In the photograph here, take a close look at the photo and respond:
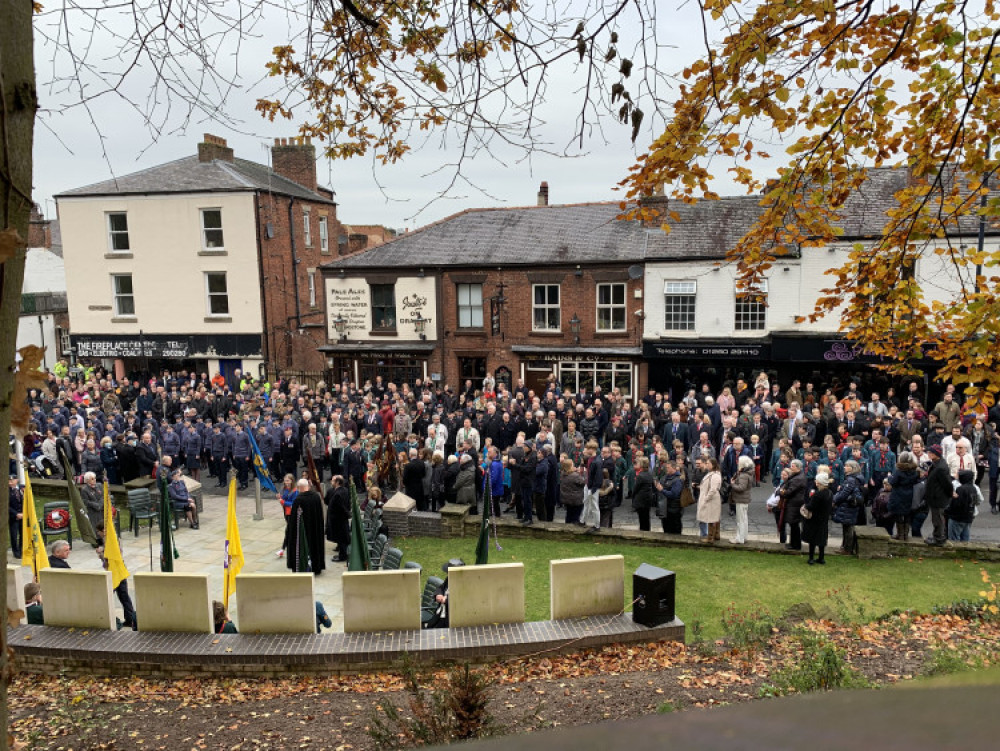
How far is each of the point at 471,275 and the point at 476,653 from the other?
776 inches

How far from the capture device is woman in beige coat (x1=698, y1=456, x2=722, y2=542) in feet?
42.1

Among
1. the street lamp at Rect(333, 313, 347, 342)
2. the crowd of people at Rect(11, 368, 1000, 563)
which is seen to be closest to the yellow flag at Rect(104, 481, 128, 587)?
the crowd of people at Rect(11, 368, 1000, 563)

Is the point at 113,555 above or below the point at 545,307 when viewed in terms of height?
below

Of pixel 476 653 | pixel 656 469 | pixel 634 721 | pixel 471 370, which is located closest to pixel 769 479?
pixel 656 469

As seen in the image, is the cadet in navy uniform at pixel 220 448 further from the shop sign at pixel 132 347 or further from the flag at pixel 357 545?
the shop sign at pixel 132 347

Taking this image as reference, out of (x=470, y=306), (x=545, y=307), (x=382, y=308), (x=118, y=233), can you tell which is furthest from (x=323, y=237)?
(x=545, y=307)

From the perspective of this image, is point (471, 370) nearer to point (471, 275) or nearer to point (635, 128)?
point (471, 275)

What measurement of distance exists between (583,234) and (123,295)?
64.3 feet

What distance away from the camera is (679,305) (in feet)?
82.4

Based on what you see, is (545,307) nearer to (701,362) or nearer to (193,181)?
(701,362)

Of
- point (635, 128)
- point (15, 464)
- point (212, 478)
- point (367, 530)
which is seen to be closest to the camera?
point (635, 128)

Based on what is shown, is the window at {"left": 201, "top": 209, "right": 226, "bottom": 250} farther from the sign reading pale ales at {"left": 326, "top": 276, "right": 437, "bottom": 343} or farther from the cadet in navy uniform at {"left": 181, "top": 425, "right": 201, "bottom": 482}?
the cadet in navy uniform at {"left": 181, "top": 425, "right": 201, "bottom": 482}

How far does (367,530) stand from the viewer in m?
12.8

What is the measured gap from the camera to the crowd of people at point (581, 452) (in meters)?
12.8
